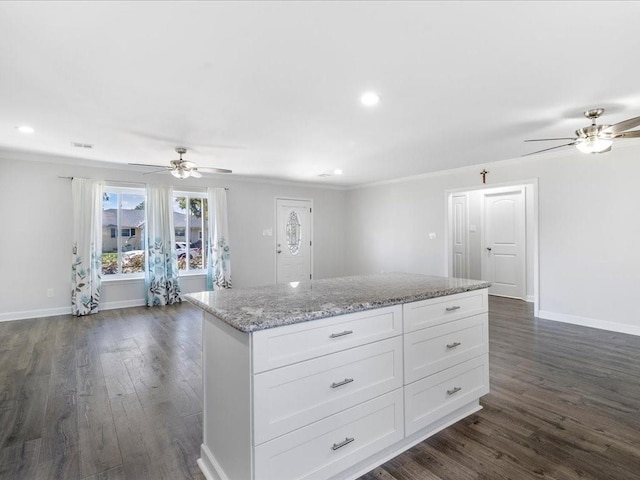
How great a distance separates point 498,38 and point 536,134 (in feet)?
7.80

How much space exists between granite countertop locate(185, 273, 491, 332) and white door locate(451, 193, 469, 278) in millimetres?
5182

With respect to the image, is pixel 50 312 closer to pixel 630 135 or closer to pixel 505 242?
pixel 630 135

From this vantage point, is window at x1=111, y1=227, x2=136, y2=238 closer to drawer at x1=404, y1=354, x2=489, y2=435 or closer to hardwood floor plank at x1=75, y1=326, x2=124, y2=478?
hardwood floor plank at x1=75, y1=326, x2=124, y2=478

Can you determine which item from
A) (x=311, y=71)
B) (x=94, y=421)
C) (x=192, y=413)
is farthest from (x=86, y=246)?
(x=311, y=71)

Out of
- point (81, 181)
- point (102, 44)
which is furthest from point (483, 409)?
point (81, 181)

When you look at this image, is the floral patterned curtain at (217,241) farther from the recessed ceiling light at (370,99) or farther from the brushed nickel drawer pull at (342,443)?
the brushed nickel drawer pull at (342,443)

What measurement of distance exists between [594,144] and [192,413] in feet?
13.5

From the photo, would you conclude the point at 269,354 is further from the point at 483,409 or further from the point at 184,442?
the point at 483,409

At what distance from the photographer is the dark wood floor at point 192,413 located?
184 centimetres

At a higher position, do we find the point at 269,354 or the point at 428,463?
the point at 269,354

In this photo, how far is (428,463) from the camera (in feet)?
6.12

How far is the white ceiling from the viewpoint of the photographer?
174 centimetres

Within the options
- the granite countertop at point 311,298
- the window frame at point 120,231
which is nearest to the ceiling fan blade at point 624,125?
the granite countertop at point 311,298

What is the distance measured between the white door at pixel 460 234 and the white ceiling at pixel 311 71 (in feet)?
10.3
